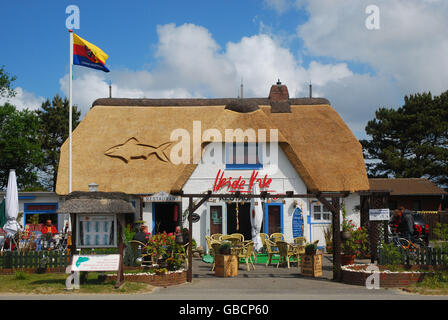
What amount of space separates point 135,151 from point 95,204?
11006 millimetres

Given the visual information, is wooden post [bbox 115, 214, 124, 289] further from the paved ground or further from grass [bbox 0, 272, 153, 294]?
the paved ground

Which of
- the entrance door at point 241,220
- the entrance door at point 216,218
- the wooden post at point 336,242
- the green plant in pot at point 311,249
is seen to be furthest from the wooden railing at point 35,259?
the entrance door at point 241,220

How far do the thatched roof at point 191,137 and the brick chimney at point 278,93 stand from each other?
0.42 metres

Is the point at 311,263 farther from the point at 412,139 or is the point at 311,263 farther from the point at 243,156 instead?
the point at 412,139

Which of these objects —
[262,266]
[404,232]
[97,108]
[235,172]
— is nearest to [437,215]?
[404,232]

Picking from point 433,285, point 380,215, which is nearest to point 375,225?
point 380,215

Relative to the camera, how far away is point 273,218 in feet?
70.3

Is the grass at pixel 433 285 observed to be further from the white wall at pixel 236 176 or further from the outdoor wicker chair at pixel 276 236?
the white wall at pixel 236 176

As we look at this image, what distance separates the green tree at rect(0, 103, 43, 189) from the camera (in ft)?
119

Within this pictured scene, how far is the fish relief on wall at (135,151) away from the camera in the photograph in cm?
2297

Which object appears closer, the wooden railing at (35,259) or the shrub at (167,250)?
the shrub at (167,250)

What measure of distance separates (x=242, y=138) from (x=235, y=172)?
5.15ft

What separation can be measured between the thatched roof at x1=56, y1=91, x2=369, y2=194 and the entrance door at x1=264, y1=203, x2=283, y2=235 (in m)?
1.84

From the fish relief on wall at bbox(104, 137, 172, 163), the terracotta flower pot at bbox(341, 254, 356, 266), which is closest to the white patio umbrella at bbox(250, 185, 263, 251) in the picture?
the terracotta flower pot at bbox(341, 254, 356, 266)
